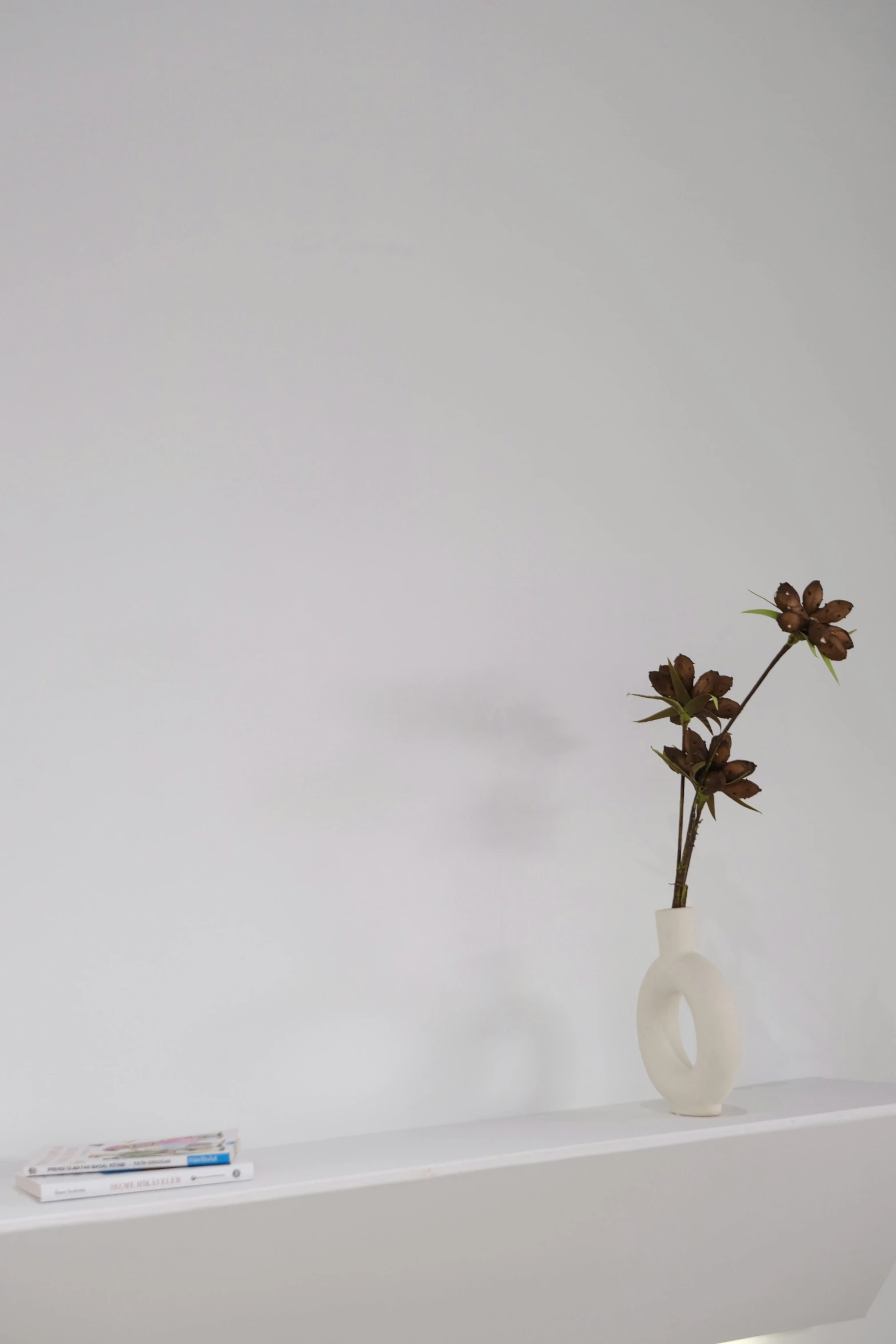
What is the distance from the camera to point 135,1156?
41.3 inches

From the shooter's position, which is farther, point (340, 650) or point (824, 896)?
point (824, 896)

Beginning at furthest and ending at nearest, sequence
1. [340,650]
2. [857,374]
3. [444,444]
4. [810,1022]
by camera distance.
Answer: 1. [857,374]
2. [810,1022]
3. [444,444]
4. [340,650]

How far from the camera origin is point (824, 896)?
5.61 feet

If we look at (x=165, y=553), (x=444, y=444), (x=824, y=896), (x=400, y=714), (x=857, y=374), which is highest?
(x=857, y=374)

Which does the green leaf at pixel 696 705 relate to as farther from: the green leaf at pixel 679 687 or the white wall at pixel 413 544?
the white wall at pixel 413 544

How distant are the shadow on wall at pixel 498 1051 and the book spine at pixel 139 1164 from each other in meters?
0.40

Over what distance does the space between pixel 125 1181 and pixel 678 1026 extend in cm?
67

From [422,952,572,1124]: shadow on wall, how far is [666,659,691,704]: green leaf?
398mm

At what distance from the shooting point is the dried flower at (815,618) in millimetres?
1348

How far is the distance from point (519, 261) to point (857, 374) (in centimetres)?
63

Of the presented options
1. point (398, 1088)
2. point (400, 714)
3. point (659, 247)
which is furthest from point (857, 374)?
point (398, 1088)

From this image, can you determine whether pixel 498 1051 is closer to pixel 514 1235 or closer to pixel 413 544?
pixel 514 1235

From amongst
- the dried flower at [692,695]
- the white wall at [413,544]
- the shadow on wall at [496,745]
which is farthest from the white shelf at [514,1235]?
the dried flower at [692,695]

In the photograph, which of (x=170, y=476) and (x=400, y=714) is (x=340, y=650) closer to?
(x=400, y=714)
